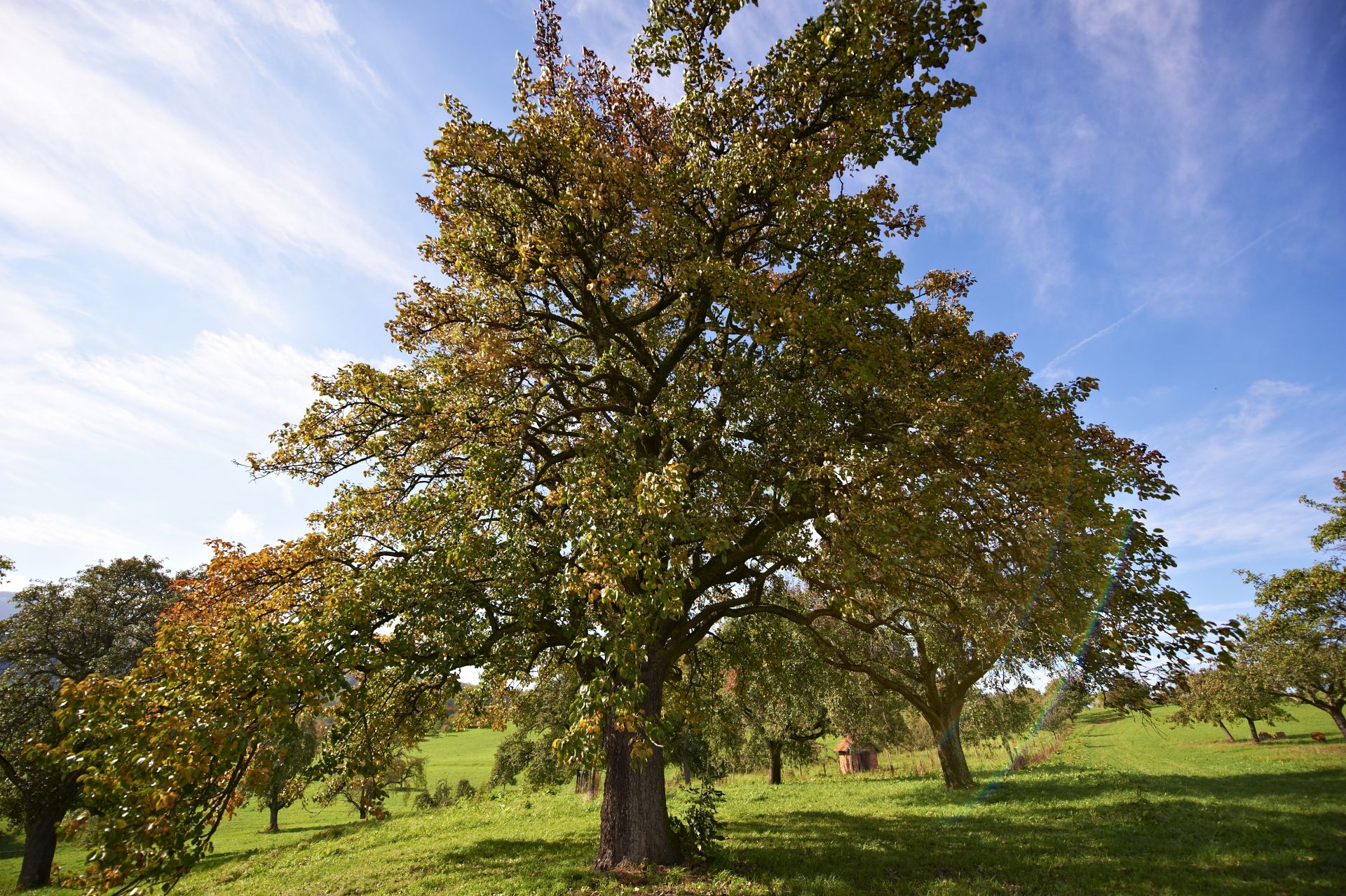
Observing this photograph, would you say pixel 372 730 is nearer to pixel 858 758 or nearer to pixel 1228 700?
pixel 858 758

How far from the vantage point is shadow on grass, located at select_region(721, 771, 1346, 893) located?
1048 cm

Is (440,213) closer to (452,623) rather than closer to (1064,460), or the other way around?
(452,623)

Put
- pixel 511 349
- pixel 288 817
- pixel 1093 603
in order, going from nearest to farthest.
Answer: pixel 1093 603 < pixel 511 349 < pixel 288 817

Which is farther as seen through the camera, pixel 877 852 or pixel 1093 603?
pixel 877 852

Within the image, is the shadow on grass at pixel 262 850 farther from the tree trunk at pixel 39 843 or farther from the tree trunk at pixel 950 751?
the tree trunk at pixel 950 751

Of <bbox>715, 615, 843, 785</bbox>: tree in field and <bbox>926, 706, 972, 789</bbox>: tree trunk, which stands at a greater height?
<bbox>715, 615, 843, 785</bbox>: tree in field

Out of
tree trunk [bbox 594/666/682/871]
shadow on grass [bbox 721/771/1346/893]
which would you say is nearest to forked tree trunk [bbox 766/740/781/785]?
shadow on grass [bbox 721/771/1346/893]

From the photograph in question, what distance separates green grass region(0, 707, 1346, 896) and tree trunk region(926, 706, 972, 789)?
1065mm

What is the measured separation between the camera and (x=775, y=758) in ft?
105

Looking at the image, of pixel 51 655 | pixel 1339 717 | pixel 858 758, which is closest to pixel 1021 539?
pixel 51 655

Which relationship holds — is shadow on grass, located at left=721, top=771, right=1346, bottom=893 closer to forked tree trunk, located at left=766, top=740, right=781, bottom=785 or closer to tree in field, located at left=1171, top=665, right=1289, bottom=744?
forked tree trunk, located at left=766, top=740, right=781, bottom=785

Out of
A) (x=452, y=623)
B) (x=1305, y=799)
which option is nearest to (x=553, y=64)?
(x=452, y=623)

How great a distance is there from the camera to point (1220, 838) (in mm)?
13109

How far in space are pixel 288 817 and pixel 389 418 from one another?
50.3 m
